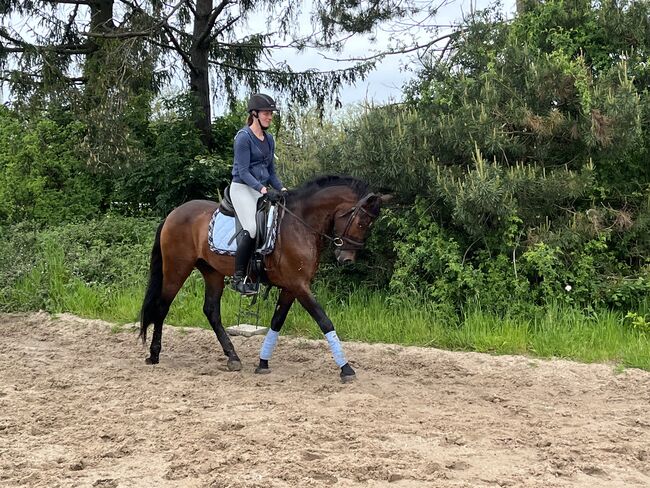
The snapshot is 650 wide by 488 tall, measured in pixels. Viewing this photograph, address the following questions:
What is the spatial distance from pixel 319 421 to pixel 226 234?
267 centimetres

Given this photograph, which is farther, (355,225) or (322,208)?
(322,208)

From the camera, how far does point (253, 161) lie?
7152mm

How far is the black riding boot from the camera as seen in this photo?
23.1 feet

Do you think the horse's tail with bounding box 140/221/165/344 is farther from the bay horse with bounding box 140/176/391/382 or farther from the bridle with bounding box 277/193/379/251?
the bridle with bounding box 277/193/379/251

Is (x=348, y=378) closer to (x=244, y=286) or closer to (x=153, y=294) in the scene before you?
(x=244, y=286)

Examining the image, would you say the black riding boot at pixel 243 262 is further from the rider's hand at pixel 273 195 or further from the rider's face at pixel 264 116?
the rider's face at pixel 264 116

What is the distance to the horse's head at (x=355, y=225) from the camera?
6824mm

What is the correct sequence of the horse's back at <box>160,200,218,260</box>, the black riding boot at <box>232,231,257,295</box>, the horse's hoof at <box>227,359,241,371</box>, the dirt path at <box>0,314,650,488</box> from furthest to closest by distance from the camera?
the horse's back at <box>160,200,218,260</box>
the horse's hoof at <box>227,359,241,371</box>
the black riding boot at <box>232,231,257,295</box>
the dirt path at <box>0,314,650,488</box>

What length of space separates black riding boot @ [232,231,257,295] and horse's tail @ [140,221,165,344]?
1.38 m

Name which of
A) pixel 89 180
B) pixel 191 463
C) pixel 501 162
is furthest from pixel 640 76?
pixel 89 180

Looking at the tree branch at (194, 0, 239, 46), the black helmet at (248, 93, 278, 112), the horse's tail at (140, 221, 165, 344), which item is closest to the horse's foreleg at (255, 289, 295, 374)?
the horse's tail at (140, 221, 165, 344)

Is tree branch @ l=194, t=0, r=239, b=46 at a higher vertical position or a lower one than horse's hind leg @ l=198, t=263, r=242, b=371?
higher

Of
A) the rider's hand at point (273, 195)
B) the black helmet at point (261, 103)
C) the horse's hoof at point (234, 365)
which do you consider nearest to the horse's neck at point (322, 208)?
the rider's hand at point (273, 195)

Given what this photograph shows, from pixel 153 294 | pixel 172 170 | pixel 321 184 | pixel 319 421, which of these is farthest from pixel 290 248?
pixel 172 170
